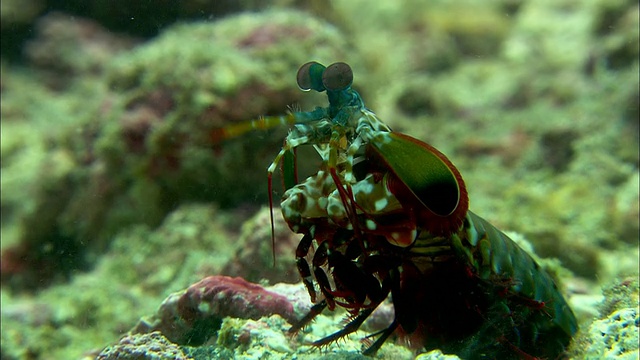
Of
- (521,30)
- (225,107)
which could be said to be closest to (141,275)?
(225,107)

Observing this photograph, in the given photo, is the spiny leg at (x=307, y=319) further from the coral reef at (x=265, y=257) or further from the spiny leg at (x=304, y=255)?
the coral reef at (x=265, y=257)

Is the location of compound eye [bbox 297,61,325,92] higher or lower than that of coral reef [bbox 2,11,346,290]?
lower

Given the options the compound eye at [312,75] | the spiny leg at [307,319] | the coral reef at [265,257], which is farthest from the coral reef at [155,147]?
the compound eye at [312,75]

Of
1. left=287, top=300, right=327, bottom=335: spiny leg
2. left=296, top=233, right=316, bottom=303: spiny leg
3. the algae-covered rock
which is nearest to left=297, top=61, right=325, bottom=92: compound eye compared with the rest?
left=296, top=233, right=316, bottom=303: spiny leg

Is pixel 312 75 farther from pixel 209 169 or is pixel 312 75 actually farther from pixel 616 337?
pixel 209 169

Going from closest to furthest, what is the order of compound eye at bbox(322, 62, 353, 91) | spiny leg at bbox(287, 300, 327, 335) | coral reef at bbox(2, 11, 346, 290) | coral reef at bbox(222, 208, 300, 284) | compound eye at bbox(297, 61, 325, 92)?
1. compound eye at bbox(322, 62, 353, 91)
2. compound eye at bbox(297, 61, 325, 92)
3. spiny leg at bbox(287, 300, 327, 335)
4. coral reef at bbox(222, 208, 300, 284)
5. coral reef at bbox(2, 11, 346, 290)

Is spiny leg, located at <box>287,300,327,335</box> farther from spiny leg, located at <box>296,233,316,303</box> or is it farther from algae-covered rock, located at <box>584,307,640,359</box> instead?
algae-covered rock, located at <box>584,307,640,359</box>
